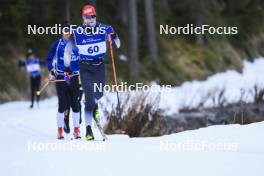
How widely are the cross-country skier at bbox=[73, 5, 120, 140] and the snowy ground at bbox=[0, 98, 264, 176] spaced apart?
0.89m

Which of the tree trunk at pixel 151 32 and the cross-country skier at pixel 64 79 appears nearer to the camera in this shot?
the cross-country skier at pixel 64 79

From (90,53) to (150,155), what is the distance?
8.27 feet

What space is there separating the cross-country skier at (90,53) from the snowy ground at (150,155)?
2.94 feet

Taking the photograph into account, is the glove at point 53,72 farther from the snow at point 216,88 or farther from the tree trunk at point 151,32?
the tree trunk at point 151,32

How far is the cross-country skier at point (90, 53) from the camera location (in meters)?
9.39

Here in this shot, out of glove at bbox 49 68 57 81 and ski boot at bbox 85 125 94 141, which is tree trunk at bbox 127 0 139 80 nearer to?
glove at bbox 49 68 57 81

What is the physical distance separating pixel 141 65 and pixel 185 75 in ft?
8.04

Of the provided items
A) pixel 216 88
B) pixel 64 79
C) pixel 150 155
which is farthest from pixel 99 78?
pixel 216 88

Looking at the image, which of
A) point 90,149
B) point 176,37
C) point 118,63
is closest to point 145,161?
point 90,149

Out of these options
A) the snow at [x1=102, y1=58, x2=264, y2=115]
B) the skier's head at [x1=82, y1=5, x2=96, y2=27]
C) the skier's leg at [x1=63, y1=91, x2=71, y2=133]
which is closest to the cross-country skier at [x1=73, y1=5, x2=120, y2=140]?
the skier's head at [x1=82, y1=5, x2=96, y2=27]

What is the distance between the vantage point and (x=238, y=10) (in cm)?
4472

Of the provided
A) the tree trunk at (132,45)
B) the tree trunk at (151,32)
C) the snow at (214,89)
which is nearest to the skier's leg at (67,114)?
the snow at (214,89)

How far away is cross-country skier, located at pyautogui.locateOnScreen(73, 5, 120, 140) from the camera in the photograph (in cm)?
939

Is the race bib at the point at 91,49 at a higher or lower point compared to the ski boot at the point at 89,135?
higher
